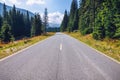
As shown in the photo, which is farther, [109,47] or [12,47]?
[12,47]

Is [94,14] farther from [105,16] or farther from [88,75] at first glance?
[88,75]

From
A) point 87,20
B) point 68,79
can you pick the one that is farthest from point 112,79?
point 87,20

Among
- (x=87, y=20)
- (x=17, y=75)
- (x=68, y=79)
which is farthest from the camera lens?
(x=87, y=20)

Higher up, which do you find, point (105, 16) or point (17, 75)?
point (105, 16)

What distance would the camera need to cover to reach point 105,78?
711 centimetres

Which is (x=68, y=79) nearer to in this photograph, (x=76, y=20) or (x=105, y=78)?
(x=105, y=78)

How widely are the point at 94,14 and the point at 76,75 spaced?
117 feet

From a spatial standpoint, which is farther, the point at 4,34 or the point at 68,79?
the point at 4,34

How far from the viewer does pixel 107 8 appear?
26.0 m

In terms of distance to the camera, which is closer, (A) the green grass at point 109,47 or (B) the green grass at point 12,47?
(A) the green grass at point 109,47

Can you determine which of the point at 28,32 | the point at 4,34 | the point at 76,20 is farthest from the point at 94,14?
the point at 28,32

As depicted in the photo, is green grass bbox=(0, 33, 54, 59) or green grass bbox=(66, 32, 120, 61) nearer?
green grass bbox=(66, 32, 120, 61)

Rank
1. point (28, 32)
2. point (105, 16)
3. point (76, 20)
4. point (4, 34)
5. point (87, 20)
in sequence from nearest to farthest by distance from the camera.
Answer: point (105, 16), point (87, 20), point (4, 34), point (76, 20), point (28, 32)

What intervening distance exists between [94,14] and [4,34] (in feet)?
80.6
